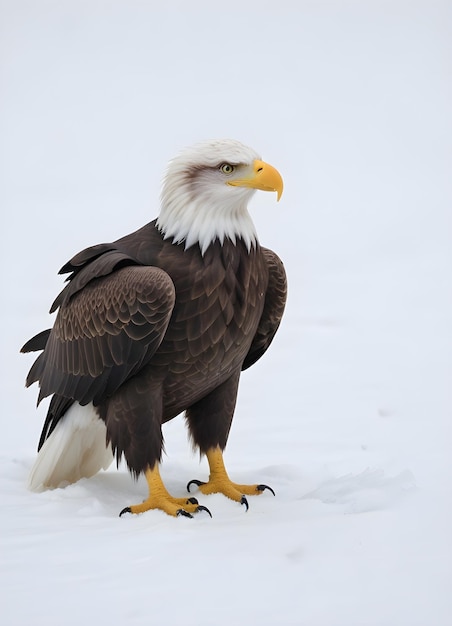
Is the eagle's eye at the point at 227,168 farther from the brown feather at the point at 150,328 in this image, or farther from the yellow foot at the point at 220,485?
the yellow foot at the point at 220,485

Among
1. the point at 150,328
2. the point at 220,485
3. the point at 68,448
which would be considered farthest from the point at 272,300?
the point at 68,448

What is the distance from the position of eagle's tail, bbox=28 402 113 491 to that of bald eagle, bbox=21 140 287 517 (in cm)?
12

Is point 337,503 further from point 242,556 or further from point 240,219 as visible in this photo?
point 240,219

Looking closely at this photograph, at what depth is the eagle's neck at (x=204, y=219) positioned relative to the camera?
5230 mm

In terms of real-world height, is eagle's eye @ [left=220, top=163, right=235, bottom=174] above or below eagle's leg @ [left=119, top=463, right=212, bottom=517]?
above

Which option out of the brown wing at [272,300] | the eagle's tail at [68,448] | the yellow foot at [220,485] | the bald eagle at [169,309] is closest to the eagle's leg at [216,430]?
the yellow foot at [220,485]

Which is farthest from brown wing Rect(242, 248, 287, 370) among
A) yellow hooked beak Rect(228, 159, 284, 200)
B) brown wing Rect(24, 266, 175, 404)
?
brown wing Rect(24, 266, 175, 404)

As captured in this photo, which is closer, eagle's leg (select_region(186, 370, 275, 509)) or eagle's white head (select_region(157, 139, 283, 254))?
eagle's white head (select_region(157, 139, 283, 254))

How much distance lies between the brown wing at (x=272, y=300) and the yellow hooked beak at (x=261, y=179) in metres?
0.59

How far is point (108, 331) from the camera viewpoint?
17.0 ft

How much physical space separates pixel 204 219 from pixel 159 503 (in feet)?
4.94

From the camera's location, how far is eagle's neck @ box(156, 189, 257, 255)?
523 centimetres

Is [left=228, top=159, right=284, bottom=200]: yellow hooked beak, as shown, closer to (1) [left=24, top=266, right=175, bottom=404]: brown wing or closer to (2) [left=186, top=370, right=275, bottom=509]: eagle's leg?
(1) [left=24, top=266, right=175, bottom=404]: brown wing

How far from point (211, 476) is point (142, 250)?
55.1 inches
